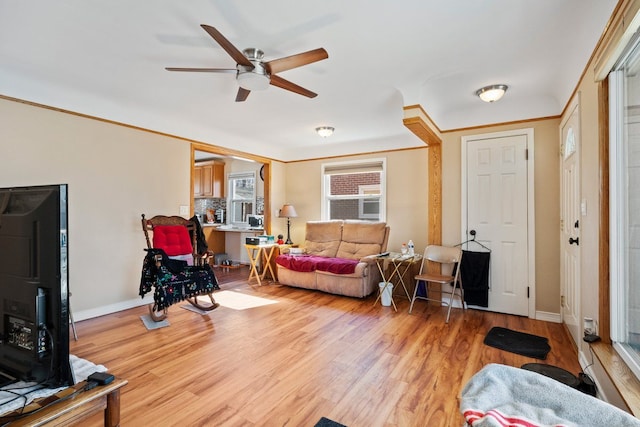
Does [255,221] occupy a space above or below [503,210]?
below

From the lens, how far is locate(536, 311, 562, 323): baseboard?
11.1ft

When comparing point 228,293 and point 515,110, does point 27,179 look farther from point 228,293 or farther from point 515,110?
point 515,110

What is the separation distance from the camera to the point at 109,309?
11.5 feet

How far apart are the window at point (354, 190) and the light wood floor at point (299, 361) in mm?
1853

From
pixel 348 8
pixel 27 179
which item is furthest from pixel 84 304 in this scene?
pixel 348 8

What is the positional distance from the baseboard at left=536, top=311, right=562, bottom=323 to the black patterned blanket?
366 centimetres

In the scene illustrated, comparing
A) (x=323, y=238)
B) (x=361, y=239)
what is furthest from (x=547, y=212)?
(x=323, y=238)

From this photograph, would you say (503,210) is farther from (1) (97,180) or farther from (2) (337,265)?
(1) (97,180)

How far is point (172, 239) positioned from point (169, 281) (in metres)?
0.65

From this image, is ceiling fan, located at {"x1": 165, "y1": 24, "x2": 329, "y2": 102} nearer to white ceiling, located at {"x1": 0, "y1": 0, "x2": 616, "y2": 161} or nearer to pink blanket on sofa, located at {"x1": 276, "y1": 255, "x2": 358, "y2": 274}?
white ceiling, located at {"x1": 0, "y1": 0, "x2": 616, "y2": 161}

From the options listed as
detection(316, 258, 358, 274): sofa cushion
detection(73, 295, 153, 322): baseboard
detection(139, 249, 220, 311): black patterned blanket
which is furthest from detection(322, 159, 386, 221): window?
detection(73, 295, 153, 322): baseboard

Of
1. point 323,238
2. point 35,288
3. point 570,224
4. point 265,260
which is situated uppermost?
point 570,224

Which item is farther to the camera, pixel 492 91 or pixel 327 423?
pixel 492 91

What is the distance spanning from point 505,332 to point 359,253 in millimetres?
2094
